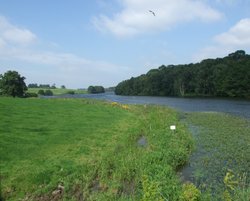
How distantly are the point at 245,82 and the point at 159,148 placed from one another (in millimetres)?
83014

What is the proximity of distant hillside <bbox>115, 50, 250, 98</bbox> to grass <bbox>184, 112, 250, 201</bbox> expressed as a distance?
2903 inches

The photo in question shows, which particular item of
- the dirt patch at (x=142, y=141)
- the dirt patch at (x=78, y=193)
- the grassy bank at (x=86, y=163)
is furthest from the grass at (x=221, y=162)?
the dirt patch at (x=78, y=193)

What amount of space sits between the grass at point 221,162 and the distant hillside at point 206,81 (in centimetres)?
7374

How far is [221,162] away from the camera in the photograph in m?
15.5

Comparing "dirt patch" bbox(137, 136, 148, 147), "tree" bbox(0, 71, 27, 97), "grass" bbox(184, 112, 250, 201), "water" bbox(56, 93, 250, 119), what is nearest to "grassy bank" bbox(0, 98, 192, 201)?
"dirt patch" bbox(137, 136, 148, 147)

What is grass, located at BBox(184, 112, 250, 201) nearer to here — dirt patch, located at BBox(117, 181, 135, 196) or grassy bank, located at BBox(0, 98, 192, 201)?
grassy bank, located at BBox(0, 98, 192, 201)

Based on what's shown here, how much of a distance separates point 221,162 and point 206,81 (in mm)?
101579

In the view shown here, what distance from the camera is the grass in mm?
11154

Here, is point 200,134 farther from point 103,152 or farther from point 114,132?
point 103,152

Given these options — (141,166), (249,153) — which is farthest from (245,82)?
(141,166)

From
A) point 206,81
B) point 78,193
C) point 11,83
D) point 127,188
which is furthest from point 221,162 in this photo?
point 206,81

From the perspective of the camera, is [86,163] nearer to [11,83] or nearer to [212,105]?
[212,105]

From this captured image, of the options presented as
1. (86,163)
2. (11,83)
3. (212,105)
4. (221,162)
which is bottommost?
(212,105)

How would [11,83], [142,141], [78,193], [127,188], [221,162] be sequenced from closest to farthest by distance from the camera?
1. [78,193]
2. [127,188]
3. [221,162]
4. [142,141]
5. [11,83]
